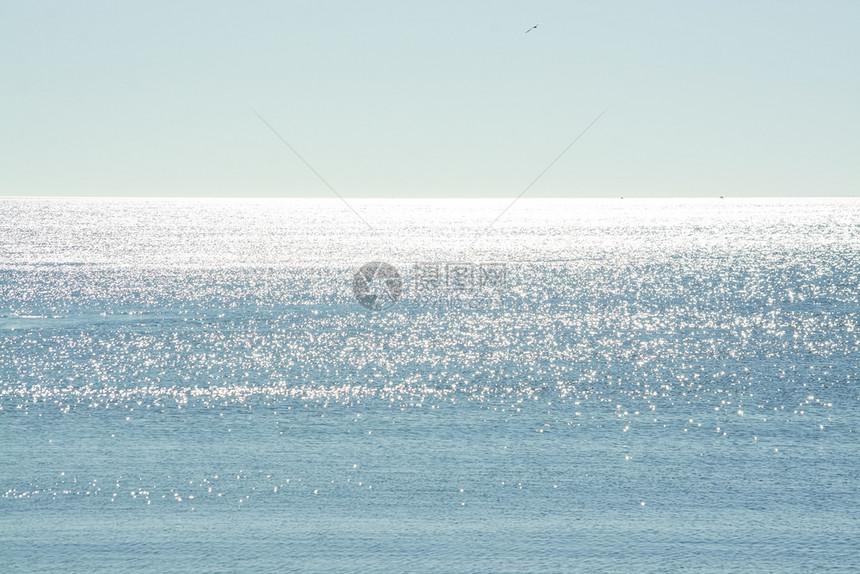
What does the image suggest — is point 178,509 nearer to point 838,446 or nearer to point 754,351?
point 838,446

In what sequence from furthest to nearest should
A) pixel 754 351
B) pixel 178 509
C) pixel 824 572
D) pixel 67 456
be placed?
pixel 754 351 < pixel 67 456 < pixel 178 509 < pixel 824 572

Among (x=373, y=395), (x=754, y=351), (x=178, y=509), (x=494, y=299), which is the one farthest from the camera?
(x=494, y=299)

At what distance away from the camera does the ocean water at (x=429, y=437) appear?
746 inches

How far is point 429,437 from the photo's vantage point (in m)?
28.0

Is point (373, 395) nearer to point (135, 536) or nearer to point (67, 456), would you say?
point (67, 456)

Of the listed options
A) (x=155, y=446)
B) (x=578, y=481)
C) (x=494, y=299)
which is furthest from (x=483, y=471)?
(x=494, y=299)

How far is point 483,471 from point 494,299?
5072cm

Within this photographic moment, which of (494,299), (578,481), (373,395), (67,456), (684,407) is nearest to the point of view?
(578,481)

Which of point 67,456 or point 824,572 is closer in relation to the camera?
point 824,572

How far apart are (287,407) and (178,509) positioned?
11.7 meters

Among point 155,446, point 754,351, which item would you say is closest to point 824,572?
point 155,446

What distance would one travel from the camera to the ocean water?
18953 millimetres

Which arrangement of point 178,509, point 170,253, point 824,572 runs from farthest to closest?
point 170,253 < point 178,509 < point 824,572

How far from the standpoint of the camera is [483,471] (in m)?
24.2
